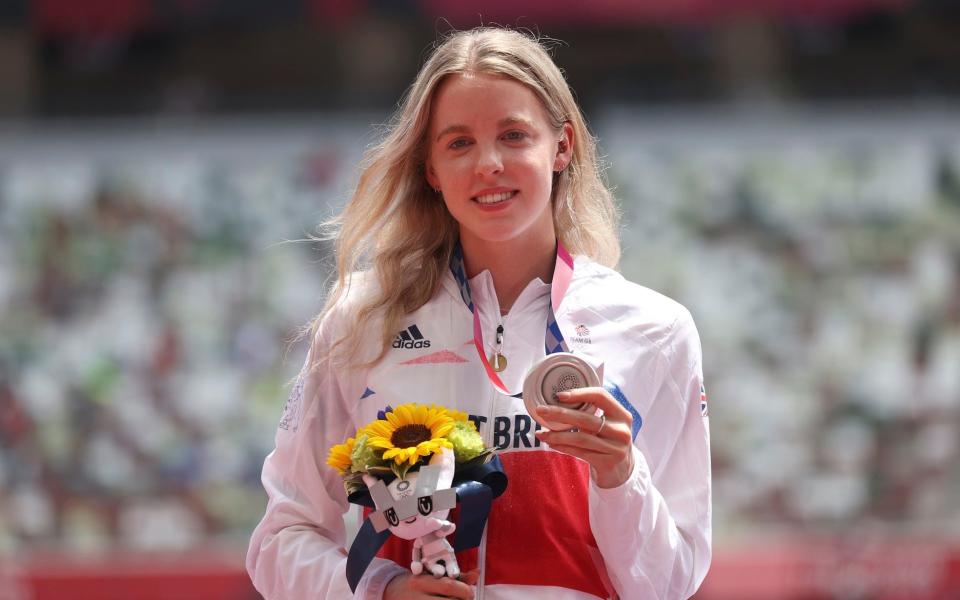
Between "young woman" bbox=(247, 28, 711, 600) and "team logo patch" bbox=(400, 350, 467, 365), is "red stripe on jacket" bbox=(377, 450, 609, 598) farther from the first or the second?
"team logo patch" bbox=(400, 350, 467, 365)

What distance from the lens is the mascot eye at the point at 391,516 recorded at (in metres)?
2.05

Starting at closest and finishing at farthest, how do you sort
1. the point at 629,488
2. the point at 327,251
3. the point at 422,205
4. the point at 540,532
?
1. the point at 629,488
2. the point at 540,532
3. the point at 422,205
4. the point at 327,251

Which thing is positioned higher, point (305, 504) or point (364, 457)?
point (364, 457)

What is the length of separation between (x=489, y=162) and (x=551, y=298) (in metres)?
0.28

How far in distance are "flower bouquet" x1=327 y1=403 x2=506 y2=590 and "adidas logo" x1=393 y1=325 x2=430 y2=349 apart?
224 mm

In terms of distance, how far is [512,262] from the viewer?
245 centimetres

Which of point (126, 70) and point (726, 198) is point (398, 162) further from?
point (126, 70)

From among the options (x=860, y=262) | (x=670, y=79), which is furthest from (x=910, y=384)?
(x=670, y=79)

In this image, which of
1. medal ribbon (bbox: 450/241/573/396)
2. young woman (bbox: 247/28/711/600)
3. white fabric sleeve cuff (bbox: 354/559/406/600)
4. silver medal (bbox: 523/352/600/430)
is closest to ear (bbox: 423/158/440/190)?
young woman (bbox: 247/28/711/600)

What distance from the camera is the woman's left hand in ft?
6.41

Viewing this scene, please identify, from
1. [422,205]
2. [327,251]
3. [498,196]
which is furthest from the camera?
[327,251]

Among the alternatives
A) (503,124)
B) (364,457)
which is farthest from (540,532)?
(503,124)

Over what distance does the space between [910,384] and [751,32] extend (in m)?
4.48

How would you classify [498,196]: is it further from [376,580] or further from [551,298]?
[376,580]
